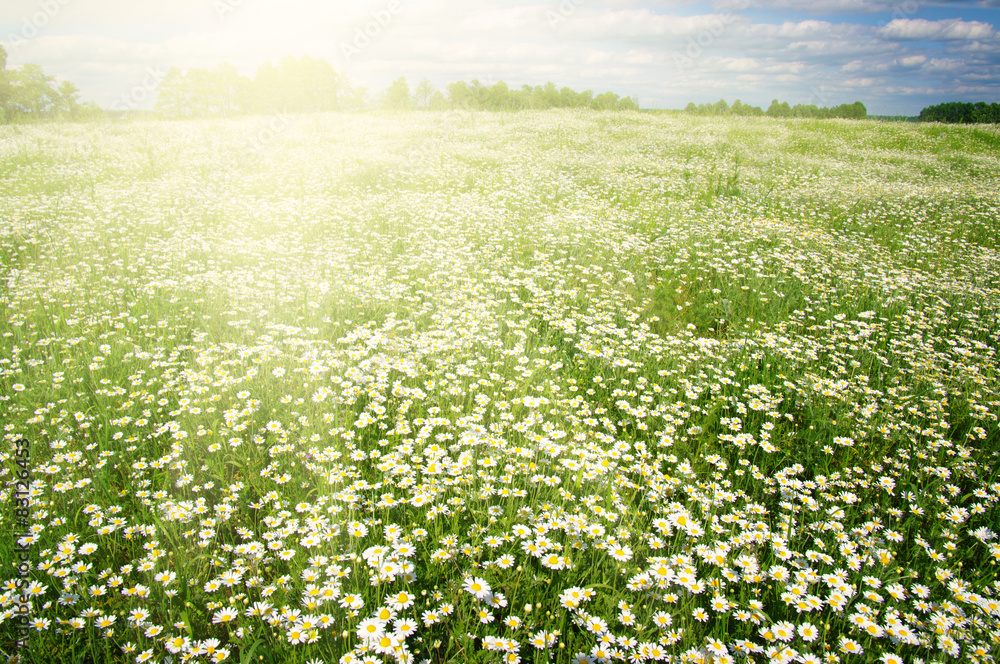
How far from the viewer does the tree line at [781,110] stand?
36031 mm

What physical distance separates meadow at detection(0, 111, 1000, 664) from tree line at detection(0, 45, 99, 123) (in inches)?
962

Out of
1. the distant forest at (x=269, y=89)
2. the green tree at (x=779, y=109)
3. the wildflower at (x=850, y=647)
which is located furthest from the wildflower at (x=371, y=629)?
the distant forest at (x=269, y=89)

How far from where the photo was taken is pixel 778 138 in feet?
74.6

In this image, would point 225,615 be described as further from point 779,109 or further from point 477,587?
point 779,109

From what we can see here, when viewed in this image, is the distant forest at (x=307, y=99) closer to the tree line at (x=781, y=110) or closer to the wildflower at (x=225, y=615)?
the tree line at (x=781, y=110)

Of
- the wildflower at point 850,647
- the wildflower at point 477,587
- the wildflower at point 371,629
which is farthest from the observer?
the wildflower at point 477,587

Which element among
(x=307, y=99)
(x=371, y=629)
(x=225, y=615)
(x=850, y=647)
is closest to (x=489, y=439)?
(x=371, y=629)

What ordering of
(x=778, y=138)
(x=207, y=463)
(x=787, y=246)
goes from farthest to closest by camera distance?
(x=778, y=138)
(x=787, y=246)
(x=207, y=463)

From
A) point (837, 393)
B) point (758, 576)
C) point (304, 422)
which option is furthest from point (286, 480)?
point (837, 393)

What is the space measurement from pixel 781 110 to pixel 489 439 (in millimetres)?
51563

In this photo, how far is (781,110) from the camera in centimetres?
4309

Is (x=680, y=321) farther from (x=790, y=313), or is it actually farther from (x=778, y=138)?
(x=778, y=138)

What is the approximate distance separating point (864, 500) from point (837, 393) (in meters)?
1.44

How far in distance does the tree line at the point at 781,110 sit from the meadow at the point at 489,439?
3131 cm
